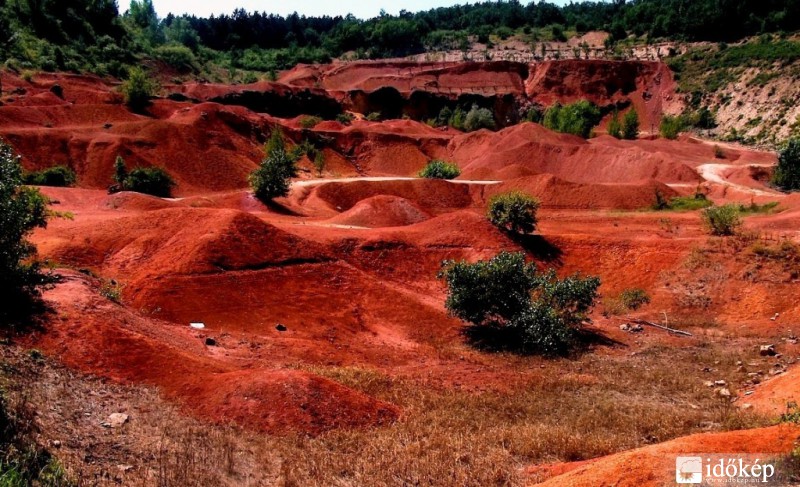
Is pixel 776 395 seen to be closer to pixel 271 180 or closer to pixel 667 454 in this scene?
pixel 667 454

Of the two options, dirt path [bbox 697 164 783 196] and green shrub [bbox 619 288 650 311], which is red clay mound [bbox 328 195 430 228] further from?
dirt path [bbox 697 164 783 196]

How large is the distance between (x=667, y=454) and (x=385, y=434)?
5224mm

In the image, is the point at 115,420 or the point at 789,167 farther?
the point at 789,167

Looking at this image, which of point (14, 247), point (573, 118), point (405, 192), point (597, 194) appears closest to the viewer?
point (14, 247)

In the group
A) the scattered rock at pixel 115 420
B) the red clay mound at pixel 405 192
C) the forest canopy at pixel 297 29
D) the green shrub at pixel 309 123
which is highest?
the forest canopy at pixel 297 29

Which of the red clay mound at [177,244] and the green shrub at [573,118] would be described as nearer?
the red clay mound at [177,244]

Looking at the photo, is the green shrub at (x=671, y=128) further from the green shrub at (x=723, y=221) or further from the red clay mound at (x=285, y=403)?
the red clay mound at (x=285, y=403)

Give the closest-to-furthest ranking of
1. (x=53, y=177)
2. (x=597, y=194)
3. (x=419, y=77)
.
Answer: (x=53, y=177) < (x=597, y=194) < (x=419, y=77)

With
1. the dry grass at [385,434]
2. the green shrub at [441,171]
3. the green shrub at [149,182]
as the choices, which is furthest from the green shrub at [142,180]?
the dry grass at [385,434]

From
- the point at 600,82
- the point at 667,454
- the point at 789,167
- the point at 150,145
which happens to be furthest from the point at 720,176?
the point at 667,454

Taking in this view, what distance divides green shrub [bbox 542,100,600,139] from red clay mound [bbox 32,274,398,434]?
206 feet

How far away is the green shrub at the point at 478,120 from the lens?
74.8m

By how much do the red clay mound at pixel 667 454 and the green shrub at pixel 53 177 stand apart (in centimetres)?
3805

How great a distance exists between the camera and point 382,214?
32875 mm
